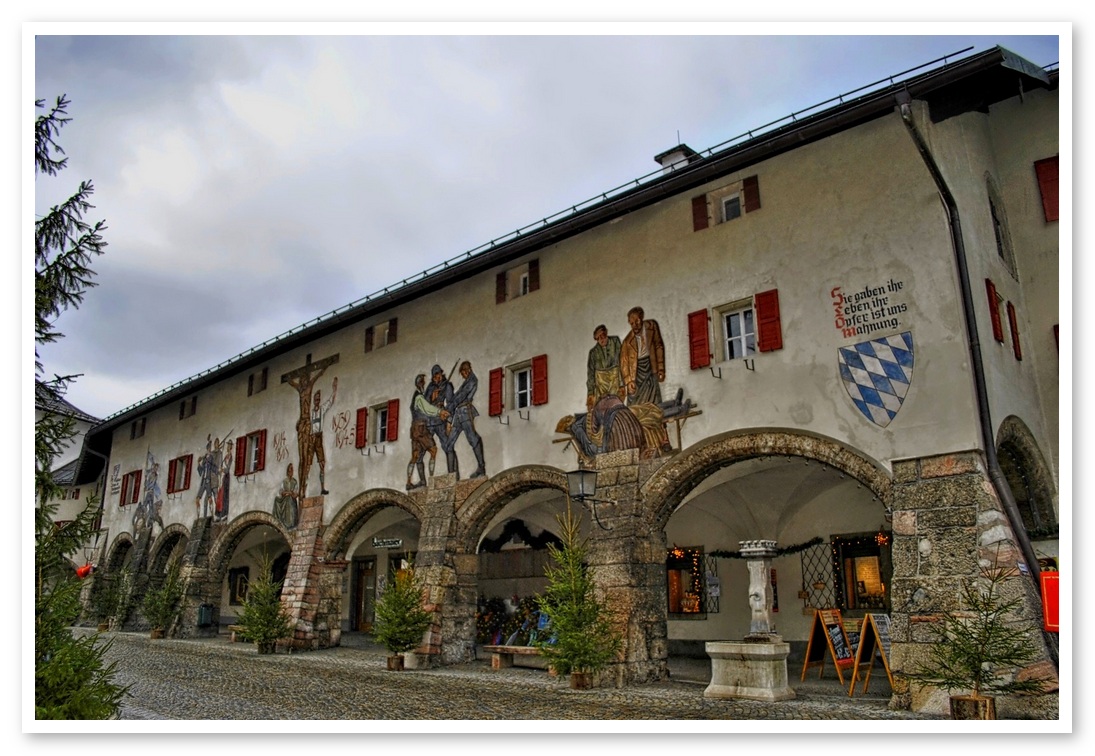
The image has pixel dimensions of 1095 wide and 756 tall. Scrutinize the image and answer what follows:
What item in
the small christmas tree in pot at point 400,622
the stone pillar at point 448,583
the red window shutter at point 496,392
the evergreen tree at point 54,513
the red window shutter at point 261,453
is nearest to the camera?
the evergreen tree at point 54,513

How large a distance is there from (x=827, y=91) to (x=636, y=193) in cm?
315

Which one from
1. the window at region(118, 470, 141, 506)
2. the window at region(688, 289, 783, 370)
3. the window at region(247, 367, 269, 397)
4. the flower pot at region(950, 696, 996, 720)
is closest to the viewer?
the flower pot at region(950, 696, 996, 720)

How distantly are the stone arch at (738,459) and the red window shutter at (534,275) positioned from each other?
4.40 meters

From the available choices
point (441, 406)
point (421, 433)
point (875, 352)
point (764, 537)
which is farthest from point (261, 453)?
point (875, 352)

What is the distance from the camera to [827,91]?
10.9 meters

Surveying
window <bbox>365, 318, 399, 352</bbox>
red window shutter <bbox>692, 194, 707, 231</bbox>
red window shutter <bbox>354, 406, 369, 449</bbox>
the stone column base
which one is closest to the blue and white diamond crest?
the stone column base

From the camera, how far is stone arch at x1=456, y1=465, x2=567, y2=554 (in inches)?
560

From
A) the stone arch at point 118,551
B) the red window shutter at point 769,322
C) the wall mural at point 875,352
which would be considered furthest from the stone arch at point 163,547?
the wall mural at point 875,352

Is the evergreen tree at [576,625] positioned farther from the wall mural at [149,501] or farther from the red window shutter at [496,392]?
the wall mural at [149,501]

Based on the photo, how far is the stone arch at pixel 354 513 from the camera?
55.5 feet

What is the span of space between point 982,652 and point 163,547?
73.4ft

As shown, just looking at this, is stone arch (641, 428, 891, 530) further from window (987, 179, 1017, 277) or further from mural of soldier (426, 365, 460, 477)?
mural of soldier (426, 365, 460, 477)
